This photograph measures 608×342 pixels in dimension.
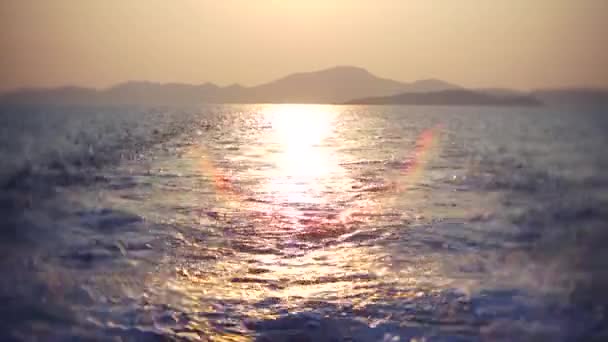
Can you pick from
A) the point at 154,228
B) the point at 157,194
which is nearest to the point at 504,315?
the point at 154,228

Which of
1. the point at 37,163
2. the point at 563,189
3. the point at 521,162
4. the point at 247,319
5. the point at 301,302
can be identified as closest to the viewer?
the point at 247,319

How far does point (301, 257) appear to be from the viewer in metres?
9.22

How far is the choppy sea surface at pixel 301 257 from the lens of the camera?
6539 mm

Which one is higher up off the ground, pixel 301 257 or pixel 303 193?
pixel 303 193

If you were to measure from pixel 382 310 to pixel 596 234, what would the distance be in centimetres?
Answer: 640

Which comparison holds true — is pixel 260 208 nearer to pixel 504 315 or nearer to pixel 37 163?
pixel 504 315

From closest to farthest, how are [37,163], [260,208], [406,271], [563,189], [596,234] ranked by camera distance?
1. [406,271]
2. [596,234]
3. [260,208]
4. [563,189]
5. [37,163]

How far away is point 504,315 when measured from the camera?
6.82m

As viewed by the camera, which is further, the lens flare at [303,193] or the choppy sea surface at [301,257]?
the lens flare at [303,193]

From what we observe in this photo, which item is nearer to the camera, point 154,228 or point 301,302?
point 301,302

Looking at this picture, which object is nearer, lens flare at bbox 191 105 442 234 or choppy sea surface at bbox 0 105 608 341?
choppy sea surface at bbox 0 105 608 341

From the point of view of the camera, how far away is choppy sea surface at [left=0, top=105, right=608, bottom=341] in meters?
6.54

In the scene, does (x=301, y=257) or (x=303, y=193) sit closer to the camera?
(x=301, y=257)

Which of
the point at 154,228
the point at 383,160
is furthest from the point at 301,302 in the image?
the point at 383,160
